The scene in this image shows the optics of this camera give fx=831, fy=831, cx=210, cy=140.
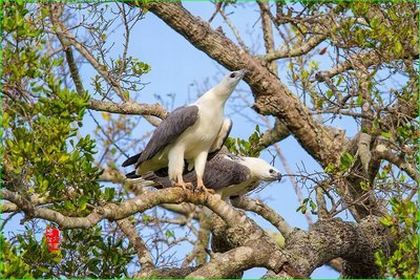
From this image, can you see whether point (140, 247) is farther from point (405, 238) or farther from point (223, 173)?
point (405, 238)

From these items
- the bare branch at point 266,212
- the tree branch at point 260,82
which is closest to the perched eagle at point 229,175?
the bare branch at point 266,212

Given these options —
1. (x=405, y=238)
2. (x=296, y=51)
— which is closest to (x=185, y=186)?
(x=405, y=238)

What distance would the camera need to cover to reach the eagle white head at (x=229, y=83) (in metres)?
7.50

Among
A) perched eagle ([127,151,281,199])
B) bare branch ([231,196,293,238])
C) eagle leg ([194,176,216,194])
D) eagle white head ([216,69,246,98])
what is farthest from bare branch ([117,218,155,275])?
eagle white head ([216,69,246,98])

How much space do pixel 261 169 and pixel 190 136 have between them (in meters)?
1.18

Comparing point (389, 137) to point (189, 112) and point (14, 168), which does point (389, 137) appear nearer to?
point (189, 112)

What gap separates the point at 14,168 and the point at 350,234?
3648mm

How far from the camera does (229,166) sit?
26.2 feet

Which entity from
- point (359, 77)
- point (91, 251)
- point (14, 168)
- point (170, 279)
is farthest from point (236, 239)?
point (14, 168)

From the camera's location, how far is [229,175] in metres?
7.88

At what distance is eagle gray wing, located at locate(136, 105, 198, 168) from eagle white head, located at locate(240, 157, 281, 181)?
1.07 meters

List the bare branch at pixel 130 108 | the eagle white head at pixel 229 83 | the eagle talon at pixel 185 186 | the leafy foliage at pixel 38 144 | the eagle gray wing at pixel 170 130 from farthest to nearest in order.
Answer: the bare branch at pixel 130 108 < the eagle white head at pixel 229 83 < the eagle gray wing at pixel 170 130 < the eagle talon at pixel 185 186 < the leafy foliage at pixel 38 144

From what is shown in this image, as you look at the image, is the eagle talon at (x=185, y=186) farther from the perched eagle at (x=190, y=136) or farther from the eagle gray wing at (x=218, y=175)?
the eagle gray wing at (x=218, y=175)

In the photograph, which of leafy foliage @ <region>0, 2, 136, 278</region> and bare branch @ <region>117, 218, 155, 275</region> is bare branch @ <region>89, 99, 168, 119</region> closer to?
bare branch @ <region>117, 218, 155, 275</region>
